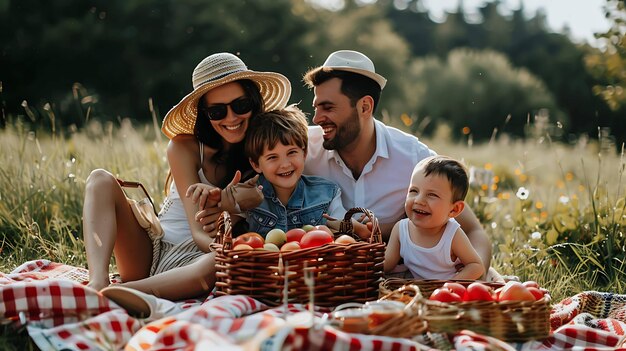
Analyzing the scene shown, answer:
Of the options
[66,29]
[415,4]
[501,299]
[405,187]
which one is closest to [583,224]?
[405,187]

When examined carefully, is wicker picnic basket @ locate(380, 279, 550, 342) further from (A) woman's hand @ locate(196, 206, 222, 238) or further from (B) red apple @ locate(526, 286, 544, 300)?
(A) woman's hand @ locate(196, 206, 222, 238)

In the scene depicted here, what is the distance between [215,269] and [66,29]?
28032 millimetres

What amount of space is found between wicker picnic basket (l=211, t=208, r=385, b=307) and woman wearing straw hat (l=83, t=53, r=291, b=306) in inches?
17.7

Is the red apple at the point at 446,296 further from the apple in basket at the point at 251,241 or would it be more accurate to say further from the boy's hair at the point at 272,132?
the boy's hair at the point at 272,132

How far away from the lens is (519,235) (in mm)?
6039

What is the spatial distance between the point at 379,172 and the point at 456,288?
1500mm

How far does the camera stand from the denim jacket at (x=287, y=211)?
461 cm

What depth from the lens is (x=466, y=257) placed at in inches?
168

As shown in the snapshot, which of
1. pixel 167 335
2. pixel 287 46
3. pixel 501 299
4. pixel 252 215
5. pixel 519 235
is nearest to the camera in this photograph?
pixel 167 335

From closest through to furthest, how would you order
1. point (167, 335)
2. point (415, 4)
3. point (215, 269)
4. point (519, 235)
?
point (167, 335), point (215, 269), point (519, 235), point (415, 4)

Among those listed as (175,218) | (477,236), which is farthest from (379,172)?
(175,218)

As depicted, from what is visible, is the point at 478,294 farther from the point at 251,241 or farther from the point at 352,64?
the point at 352,64

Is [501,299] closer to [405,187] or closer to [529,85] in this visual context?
[405,187]

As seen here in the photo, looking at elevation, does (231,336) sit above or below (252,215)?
below
